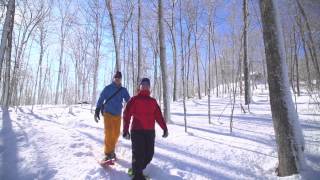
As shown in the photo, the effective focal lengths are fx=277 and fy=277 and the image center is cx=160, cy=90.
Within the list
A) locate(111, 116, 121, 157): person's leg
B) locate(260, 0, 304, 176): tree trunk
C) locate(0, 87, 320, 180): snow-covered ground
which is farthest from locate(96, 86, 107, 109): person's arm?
locate(260, 0, 304, 176): tree trunk

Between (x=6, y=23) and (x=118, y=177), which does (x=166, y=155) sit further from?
(x=6, y=23)

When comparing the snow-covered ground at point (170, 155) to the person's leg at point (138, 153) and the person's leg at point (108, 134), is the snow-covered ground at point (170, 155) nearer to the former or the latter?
the person's leg at point (108, 134)

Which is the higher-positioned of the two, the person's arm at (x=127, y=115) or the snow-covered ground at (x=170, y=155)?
the person's arm at (x=127, y=115)

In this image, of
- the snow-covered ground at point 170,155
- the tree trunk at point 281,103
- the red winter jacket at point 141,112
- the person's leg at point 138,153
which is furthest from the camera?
the snow-covered ground at point 170,155

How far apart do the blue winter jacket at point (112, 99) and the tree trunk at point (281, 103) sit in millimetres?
3257

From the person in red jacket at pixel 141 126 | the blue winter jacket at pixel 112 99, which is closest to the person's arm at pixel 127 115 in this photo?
the person in red jacket at pixel 141 126

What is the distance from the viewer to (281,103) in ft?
15.9

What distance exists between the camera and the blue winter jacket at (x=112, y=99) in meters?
6.27

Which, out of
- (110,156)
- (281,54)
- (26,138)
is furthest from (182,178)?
(26,138)

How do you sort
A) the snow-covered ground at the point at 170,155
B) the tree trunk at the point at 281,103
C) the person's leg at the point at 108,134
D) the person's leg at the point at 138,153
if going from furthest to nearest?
the person's leg at the point at 108,134 < the snow-covered ground at the point at 170,155 < the person's leg at the point at 138,153 < the tree trunk at the point at 281,103

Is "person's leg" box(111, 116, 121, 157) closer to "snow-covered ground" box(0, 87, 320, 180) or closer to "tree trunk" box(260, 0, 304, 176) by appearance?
"snow-covered ground" box(0, 87, 320, 180)

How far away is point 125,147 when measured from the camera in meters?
7.23

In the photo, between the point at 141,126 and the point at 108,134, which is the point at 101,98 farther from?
the point at 141,126

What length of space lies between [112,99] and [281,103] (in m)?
3.54
